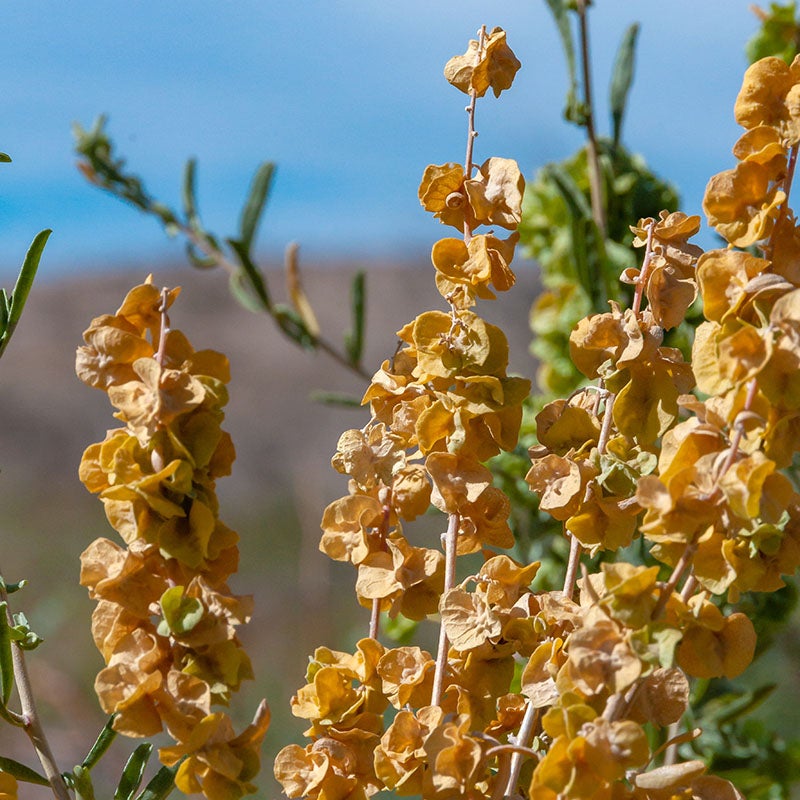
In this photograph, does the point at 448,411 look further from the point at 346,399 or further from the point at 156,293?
the point at 346,399

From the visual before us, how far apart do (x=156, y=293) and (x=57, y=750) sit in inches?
75.6

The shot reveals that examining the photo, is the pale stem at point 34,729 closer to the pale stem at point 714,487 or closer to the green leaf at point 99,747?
the green leaf at point 99,747

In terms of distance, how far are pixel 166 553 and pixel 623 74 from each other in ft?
2.17

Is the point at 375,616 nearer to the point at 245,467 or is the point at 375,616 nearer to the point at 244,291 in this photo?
the point at 244,291

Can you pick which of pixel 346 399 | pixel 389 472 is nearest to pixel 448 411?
pixel 389 472

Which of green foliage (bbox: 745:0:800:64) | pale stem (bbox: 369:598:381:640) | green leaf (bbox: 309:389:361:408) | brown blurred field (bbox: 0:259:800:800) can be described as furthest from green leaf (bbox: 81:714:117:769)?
green foliage (bbox: 745:0:800:64)

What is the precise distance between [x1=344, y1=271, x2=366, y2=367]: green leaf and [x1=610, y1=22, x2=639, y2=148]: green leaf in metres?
0.27

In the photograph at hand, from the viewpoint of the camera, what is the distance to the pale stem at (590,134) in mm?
820

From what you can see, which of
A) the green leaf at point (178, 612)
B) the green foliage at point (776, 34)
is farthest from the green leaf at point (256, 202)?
the green leaf at point (178, 612)

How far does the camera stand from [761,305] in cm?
38

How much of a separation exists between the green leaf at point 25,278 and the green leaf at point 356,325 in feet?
1.50

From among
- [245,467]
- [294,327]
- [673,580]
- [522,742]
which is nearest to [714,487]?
[673,580]

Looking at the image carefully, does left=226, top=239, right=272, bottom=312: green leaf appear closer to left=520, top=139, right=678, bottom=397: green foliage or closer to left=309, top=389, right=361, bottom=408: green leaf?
left=309, top=389, right=361, bottom=408: green leaf

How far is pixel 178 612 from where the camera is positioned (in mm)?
416
